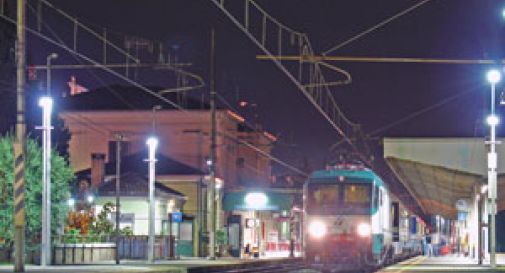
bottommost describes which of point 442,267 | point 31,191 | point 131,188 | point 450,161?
point 442,267

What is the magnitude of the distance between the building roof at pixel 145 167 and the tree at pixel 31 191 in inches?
1010

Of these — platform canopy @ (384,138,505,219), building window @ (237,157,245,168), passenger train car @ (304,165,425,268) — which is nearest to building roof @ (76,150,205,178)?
building window @ (237,157,245,168)

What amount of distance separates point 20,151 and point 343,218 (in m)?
11.4

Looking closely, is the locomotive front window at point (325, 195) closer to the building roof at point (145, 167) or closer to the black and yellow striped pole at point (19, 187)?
the black and yellow striped pole at point (19, 187)

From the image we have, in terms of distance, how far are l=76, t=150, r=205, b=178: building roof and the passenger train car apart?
1325 inches

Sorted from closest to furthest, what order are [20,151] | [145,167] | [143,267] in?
1. [20,151]
2. [143,267]
3. [145,167]

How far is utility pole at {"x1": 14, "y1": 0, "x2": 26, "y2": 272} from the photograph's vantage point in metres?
28.1

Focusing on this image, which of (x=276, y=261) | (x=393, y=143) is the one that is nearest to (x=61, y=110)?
(x=276, y=261)

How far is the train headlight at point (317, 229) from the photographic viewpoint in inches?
1372

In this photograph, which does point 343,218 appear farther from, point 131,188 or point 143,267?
point 131,188

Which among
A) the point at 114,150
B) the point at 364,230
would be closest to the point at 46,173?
the point at 364,230

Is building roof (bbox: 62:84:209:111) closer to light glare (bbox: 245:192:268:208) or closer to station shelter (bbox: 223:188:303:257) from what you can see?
station shelter (bbox: 223:188:303:257)

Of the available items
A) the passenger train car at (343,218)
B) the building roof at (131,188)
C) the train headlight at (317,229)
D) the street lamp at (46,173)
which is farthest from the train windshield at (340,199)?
the building roof at (131,188)

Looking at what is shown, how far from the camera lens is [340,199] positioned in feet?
115
